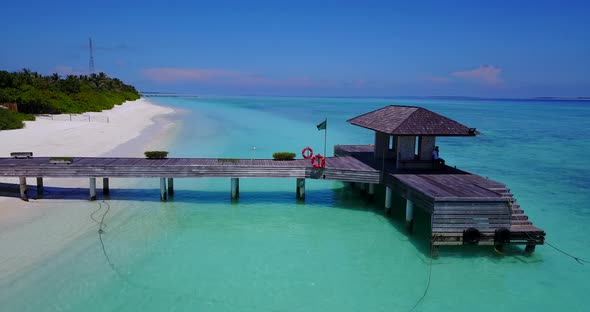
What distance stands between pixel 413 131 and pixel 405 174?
1.87 meters

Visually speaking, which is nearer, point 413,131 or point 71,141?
point 413,131

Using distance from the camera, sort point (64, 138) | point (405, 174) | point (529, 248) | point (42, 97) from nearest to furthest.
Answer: point (529, 248) < point (405, 174) < point (64, 138) < point (42, 97)

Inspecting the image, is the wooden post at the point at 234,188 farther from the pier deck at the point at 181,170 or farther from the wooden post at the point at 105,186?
the wooden post at the point at 105,186

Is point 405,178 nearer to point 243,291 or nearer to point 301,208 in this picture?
point 301,208

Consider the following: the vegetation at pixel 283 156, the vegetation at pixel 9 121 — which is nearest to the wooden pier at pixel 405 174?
the vegetation at pixel 283 156

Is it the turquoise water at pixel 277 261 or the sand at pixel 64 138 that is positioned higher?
the sand at pixel 64 138

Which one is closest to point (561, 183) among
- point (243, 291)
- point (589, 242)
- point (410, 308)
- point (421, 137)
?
point (589, 242)

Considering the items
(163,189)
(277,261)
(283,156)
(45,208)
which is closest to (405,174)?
(283,156)

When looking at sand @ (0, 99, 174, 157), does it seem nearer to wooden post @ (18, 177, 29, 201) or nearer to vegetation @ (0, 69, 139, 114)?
vegetation @ (0, 69, 139, 114)

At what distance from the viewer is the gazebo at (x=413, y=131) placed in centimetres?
1769

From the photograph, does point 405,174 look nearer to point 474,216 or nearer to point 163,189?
point 474,216

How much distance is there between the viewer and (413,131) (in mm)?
17656

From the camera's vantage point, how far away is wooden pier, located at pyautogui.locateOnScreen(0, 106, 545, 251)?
1381cm

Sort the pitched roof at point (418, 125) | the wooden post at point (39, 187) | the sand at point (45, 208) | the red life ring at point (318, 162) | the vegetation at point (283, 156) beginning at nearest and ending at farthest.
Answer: the sand at point (45, 208) < the pitched roof at point (418, 125) < the red life ring at point (318, 162) < the wooden post at point (39, 187) < the vegetation at point (283, 156)
